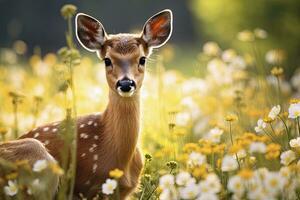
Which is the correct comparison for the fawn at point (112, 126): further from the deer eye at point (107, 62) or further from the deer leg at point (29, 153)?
the deer leg at point (29, 153)

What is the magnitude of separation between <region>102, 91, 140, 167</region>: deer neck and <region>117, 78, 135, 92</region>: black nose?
1.40 feet

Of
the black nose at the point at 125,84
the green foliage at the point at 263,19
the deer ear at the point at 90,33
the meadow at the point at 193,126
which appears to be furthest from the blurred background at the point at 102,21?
the black nose at the point at 125,84

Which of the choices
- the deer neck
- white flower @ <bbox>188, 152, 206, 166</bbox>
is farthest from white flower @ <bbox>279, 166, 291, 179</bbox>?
the deer neck

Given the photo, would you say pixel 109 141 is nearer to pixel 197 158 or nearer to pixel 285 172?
pixel 197 158

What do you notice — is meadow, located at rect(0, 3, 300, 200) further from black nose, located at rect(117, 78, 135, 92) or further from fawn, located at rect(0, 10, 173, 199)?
black nose, located at rect(117, 78, 135, 92)

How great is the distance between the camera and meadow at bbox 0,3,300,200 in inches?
177

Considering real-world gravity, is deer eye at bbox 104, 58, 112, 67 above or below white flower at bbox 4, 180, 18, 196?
above

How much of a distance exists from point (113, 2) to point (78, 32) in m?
22.3

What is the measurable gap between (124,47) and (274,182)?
221 cm

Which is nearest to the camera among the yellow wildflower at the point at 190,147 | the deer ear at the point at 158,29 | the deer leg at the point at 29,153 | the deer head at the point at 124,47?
the yellow wildflower at the point at 190,147

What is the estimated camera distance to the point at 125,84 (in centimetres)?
559

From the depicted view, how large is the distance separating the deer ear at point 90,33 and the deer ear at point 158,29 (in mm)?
366

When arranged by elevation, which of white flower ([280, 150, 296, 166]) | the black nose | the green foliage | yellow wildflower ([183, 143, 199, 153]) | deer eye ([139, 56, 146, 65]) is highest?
the green foliage

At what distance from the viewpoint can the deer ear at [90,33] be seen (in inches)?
249
